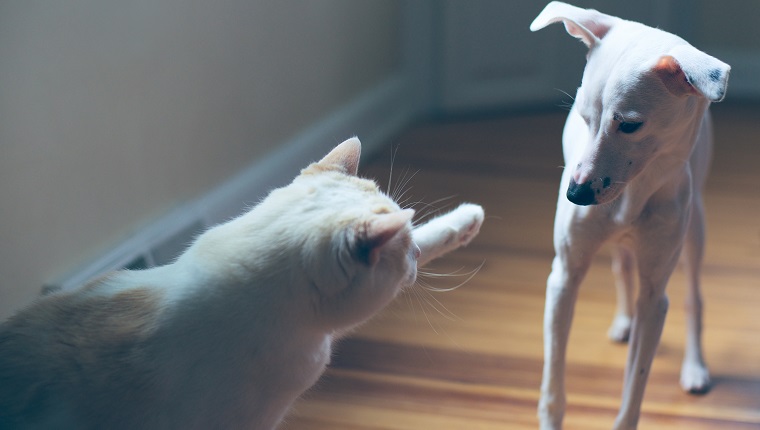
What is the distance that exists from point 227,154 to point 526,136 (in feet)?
3.76

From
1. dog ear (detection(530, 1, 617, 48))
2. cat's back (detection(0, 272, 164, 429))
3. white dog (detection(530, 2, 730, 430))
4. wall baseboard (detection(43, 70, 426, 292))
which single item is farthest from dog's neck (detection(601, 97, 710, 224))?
wall baseboard (detection(43, 70, 426, 292))

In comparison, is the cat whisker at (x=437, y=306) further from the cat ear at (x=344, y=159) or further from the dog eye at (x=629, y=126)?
the dog eye at (x=629, y=126)

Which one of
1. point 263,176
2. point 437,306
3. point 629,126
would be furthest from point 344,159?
point 263,176

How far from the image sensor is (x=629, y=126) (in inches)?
41.3

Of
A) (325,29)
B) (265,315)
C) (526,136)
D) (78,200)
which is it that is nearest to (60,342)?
(265,315)

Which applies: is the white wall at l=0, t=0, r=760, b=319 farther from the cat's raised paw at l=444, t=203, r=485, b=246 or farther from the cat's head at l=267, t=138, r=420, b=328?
the cat's raised paw at l=444, t=203, r=485, b=246

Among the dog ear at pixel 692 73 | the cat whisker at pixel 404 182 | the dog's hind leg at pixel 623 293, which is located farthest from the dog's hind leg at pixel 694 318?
the cat whisker at pixel 404 182

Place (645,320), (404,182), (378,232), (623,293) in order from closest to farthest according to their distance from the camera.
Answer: (378,232)
(645,320)
(623,293)
(404,182)

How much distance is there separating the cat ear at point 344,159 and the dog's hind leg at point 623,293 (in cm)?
68

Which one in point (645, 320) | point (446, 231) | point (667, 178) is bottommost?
point (645, 320)

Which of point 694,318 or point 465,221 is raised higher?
point 465,221

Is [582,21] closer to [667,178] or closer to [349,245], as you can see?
[667,178]

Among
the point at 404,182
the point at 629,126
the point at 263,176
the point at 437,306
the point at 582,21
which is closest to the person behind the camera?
the point at 629,126

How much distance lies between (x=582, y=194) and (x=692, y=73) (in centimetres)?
20
